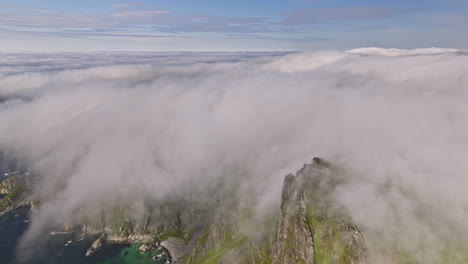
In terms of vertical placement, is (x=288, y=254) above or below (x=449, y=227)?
below

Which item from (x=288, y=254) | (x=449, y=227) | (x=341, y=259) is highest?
(x=449, y=227)

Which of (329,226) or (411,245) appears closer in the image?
(411,245)

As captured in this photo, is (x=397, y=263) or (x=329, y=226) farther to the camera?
(x=329, y=226)

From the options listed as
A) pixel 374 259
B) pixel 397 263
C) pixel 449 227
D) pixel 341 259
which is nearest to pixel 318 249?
pixel 341 259

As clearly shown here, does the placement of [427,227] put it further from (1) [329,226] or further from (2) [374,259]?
(1) [329,226]

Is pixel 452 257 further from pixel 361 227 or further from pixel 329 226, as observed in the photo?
pixel 329 226

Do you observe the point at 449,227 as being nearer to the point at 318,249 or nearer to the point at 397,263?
the point at 397,263

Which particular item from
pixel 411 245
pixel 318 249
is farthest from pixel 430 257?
pixel 318 249

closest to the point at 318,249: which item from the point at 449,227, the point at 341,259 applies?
the point at 341,259

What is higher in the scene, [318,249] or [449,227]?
[449,227]
